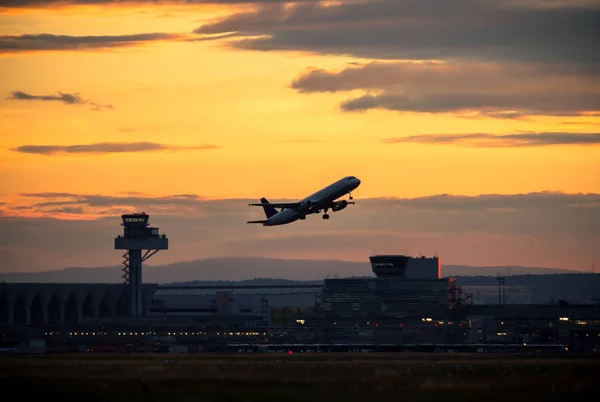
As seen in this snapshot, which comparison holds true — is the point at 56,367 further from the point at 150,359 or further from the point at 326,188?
the point at 326,188

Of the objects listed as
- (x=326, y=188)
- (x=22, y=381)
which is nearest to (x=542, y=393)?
(x=22, y=381)

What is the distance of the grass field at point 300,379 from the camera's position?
11425 cm

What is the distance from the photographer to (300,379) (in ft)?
434

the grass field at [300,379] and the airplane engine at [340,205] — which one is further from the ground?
the airplane engine at [340,205]

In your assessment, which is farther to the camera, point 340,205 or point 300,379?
point 340,205

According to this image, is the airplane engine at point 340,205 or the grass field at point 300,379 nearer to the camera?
the grass field at point 300,379

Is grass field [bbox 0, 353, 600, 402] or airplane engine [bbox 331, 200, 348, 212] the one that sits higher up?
airplane engine [bbox 331, 200, 348, 212]

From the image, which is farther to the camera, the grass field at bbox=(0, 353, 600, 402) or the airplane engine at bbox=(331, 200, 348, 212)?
the airplane engine at bbox=(331, 200, 348, 212)

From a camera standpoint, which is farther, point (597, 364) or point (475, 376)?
point (597, 364)

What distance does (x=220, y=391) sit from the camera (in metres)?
118

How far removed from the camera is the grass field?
A: 4498 inches

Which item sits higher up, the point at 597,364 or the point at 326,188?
the point at 326,188

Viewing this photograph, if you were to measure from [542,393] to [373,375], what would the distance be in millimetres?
26412

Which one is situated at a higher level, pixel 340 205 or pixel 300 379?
pixel 340 205
